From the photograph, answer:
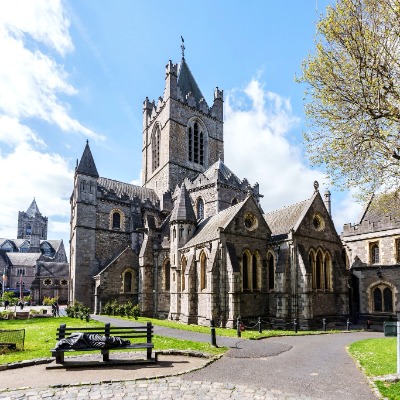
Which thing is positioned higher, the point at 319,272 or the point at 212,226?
the point at 212,226

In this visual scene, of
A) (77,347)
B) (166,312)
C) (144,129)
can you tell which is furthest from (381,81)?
(144,129)

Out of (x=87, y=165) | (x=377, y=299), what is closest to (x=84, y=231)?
(x=87, y=165)

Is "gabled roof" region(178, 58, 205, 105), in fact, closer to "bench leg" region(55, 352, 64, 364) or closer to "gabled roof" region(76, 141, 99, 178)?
"gabled roof" region(76, 141, 99, 178)

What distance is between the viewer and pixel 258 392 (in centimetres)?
827

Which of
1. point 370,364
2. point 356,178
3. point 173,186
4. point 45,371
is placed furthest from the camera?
point 173,186

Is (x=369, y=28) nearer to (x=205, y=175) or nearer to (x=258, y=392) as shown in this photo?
(x=258, y=392)

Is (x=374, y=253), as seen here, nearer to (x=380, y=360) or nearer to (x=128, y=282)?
(x=380, y=360)

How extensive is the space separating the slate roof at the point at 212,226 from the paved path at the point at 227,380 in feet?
42.7

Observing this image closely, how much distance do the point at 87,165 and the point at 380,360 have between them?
33.4 m

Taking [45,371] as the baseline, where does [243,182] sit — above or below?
above

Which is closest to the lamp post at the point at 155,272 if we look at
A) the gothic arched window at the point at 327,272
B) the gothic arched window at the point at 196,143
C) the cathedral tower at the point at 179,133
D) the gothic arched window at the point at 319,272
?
the cathedral tower at the point at 179,133

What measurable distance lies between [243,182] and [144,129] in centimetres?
2235

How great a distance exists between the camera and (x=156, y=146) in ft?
162

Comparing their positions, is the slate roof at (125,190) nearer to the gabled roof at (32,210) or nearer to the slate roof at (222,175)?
the slate roof at (222,175)
